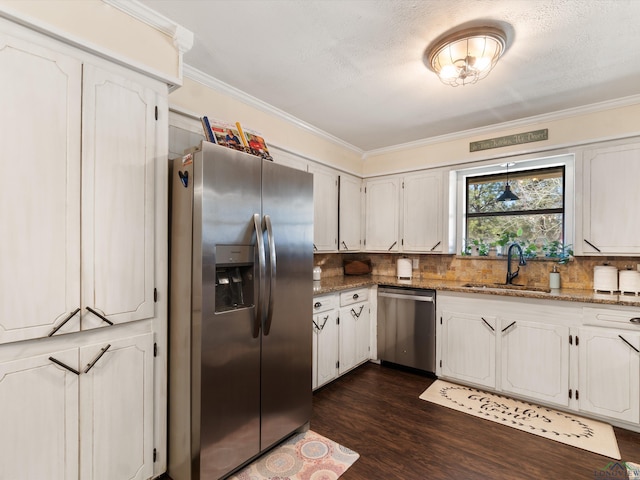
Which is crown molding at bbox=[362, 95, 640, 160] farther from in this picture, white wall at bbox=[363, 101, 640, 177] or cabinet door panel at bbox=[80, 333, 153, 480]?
cabinet door panel at bbox=[80, 333, 153, 480]

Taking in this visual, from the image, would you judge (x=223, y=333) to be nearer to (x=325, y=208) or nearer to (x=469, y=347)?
(x=325, y=208)

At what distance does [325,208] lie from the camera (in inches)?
143

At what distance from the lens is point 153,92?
1.81 m

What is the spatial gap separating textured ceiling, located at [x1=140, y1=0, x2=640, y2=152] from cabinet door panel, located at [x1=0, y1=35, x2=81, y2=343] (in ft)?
2.33

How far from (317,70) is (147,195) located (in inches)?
58.0

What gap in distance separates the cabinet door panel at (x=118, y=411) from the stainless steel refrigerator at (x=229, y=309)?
15 cm

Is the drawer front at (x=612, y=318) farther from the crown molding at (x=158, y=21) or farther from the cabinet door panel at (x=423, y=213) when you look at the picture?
the crown molding at (x=158, y=21)

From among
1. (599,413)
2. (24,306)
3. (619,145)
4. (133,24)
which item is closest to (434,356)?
(599,413)

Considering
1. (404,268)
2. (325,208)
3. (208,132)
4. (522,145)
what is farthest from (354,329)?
(522,145)

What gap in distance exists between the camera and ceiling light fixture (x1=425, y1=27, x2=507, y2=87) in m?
1.86

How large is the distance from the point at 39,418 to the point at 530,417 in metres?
3.24

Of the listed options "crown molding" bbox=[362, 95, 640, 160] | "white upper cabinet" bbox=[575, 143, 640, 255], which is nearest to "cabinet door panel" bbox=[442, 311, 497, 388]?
"white upper cabinet" bbox=[575, 143, 640, 255]

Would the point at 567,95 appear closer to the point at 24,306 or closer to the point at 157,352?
the point at 157,352

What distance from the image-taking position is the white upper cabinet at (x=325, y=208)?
3518 millimetres
